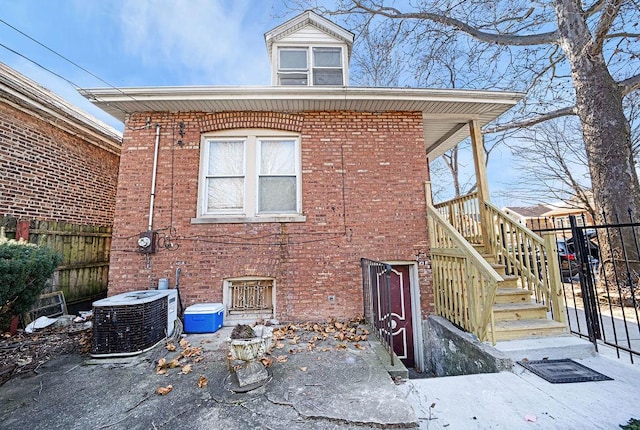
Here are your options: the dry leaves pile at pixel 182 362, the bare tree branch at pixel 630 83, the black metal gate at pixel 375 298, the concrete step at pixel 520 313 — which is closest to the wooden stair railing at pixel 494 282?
the concrete step at pixel 520 313

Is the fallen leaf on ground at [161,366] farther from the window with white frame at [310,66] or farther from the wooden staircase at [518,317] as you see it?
the window with white frame at [310,66]

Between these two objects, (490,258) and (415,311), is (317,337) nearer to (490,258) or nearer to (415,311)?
(415,311)

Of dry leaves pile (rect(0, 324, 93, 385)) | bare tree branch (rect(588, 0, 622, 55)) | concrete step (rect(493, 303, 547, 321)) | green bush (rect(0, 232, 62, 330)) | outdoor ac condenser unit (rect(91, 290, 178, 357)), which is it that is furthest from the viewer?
bare tree branch (rect(588, 0, 622, 55))

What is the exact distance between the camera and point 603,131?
6059mm

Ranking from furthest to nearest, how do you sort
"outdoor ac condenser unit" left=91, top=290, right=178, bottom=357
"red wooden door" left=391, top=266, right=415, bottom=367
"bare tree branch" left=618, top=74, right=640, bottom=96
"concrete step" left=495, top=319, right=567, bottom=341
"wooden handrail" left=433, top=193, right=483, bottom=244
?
"bare tree branch" left=618, top=74, right=640, bottom=96, "wooden handrail" left=433, top=193, right=483, bottom=244, "red wooden door" left=391, top=266, right=415, bottom=367, "concrete step" left=495, top=319, right=567, bottom=341, "outdoor ac condenser unit" left=91, top=290, right=178, bottom=357

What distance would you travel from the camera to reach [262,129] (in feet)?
17.6

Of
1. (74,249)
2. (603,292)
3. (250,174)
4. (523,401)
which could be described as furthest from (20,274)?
(603,292)

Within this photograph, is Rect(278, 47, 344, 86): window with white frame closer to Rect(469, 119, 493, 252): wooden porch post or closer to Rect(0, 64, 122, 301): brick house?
Rect(469, 119, 493, 252): wooden porch post

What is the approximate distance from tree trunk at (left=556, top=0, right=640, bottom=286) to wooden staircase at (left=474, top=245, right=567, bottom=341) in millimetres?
3344

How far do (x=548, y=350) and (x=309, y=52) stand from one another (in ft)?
22.3

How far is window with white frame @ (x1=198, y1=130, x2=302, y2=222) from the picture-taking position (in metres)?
5.23

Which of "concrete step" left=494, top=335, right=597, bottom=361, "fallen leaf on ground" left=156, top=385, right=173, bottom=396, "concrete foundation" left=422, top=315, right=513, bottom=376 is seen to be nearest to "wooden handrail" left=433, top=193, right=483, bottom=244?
"concrete foundation" left=422, top=315, right=513, bottom=376

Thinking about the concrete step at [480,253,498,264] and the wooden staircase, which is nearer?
the wooden staircase

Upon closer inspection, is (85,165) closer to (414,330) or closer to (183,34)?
(183,34)
